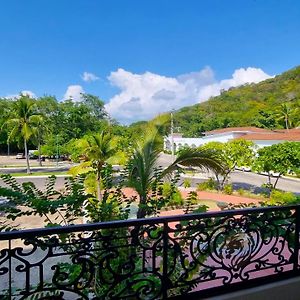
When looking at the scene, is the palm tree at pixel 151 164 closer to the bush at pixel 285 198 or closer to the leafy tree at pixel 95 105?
the bush at pixel 285 198

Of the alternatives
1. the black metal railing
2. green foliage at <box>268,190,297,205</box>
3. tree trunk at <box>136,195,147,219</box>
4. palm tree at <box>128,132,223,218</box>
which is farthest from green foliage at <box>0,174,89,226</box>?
green foliage at <box>268,190,297,205</box>

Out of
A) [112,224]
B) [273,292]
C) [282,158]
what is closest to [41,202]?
[112,224]

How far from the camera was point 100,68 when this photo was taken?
88.5 feet

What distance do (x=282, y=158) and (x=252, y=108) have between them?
2509 centimetres

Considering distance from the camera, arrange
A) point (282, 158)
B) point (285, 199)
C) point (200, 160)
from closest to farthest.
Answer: point (285, 199), point (200, 160), point (282, 158)

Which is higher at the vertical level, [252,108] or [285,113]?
[252,108]

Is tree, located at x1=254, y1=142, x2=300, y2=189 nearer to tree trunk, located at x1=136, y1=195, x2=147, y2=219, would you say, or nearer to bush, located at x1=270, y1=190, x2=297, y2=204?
bush, located at x1=270, y1=190, x2=297, y2=204

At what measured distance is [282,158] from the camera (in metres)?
11.0

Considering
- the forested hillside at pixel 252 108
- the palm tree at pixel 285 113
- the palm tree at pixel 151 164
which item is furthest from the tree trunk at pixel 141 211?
the palm tree at pixel 285 113

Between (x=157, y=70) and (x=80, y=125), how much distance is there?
10.3 meters

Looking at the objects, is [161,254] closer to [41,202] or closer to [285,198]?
[41,202]

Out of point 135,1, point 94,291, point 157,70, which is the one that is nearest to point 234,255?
point 94,291

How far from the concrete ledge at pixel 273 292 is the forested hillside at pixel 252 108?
27.2m

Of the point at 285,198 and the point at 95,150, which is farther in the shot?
the point at 95,150
